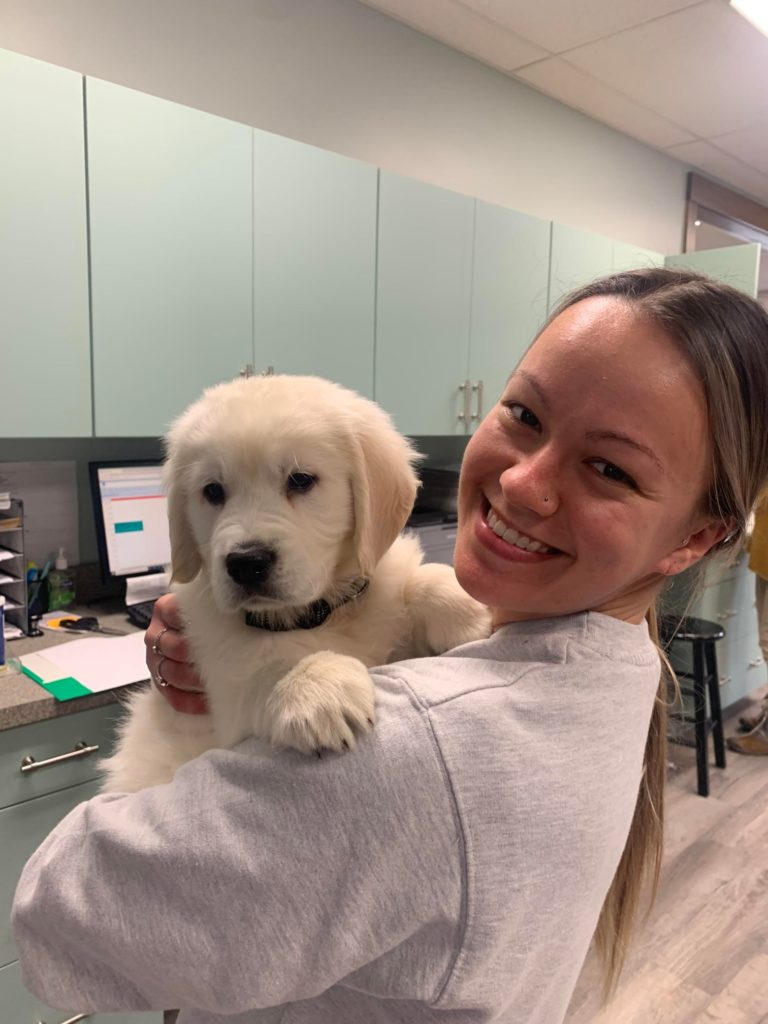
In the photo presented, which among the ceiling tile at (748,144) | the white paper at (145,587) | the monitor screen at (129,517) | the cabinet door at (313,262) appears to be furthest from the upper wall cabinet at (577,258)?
the white paper at (145,587)

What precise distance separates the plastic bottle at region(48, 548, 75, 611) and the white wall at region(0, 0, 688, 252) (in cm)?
164

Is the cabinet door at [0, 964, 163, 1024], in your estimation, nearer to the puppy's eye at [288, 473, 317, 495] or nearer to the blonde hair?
the puppy's eye at [288, 473, 317, 495]

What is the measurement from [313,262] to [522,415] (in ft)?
6.14

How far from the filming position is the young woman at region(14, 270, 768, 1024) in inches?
25.8

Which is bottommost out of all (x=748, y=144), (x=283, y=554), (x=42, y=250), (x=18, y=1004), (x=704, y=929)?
(x=704, y=929)

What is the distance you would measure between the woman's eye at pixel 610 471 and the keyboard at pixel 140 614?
6.21 ft

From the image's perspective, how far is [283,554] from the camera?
42.9 inches

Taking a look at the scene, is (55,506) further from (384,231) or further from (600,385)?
(600,385)

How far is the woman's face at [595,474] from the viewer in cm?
76

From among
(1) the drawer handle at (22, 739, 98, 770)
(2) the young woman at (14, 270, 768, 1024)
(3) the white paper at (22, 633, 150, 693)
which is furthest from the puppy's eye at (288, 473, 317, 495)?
(1) the drawer handle at (22, 739, 98, 770)

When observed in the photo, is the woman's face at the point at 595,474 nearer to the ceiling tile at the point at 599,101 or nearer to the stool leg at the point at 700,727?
the stool leg at the point at 700,727

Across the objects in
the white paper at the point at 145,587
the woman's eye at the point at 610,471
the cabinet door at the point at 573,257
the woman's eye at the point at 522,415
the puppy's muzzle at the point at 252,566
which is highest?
the cabinet door at the point at 573,257

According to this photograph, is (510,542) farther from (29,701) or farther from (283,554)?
(29,701)

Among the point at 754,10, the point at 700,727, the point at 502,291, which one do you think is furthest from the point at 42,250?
the point at 700,727
